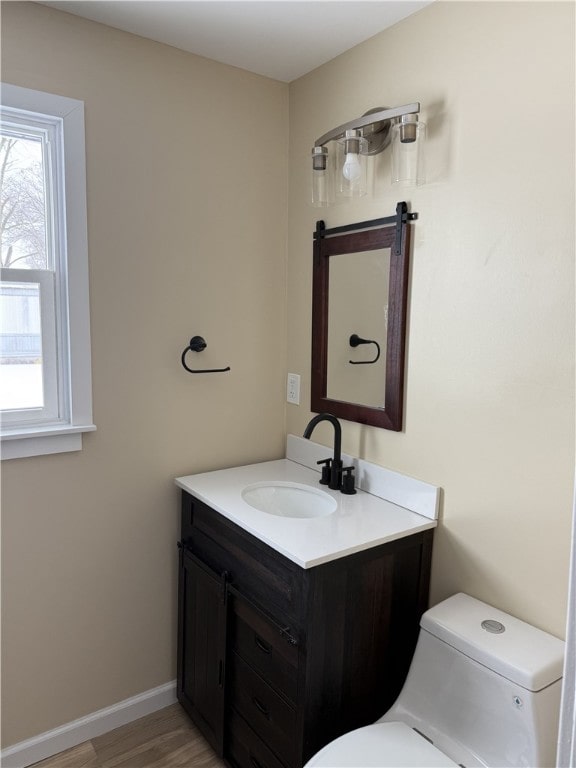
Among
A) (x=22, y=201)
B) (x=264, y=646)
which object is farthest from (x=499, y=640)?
(x=22, y=201)

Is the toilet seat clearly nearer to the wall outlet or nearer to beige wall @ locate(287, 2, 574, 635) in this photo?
beige wall @ locate(287, 2, 574, 635)

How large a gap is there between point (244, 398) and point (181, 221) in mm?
744

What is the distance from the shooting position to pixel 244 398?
2219 millimetres

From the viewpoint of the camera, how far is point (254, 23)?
1742 millimetres

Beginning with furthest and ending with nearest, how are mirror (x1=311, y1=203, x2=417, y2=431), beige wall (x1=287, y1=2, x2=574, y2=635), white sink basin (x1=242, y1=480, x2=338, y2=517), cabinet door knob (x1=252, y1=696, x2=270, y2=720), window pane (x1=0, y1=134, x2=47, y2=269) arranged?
white sink basin (x1=242, y1=480, x2=338, y2=517)
mirror (x1=311, y1=203, x2=417, y2=431)
window pane (x1=0, y1=134, x2=47, y2=269)
cabinet door knob (x1=252, y1=696, x2=270, y2=720)
beige wall (x1=287, y1=2, x2=574, y2=635)

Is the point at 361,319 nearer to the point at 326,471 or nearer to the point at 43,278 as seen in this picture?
the point at 326,471

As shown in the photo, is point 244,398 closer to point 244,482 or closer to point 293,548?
point 244,482

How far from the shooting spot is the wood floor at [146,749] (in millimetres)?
1812

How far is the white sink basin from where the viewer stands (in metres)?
→ 1.93

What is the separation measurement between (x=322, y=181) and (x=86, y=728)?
2140 mm

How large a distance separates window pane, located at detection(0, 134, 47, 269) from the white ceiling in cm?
44

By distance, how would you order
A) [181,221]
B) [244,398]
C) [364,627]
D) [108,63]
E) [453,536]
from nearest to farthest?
[364,627] → [453,536] → [108,63] → [181,221] → [244,398]

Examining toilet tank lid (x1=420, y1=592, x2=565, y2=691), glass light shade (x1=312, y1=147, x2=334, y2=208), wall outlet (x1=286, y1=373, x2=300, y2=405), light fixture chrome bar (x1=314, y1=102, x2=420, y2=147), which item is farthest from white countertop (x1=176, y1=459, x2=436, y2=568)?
light fixture chrome bar (x1=314, y1=102, x2=420, y2=147)

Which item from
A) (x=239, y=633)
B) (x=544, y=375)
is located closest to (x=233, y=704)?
(x=239, y=633)
